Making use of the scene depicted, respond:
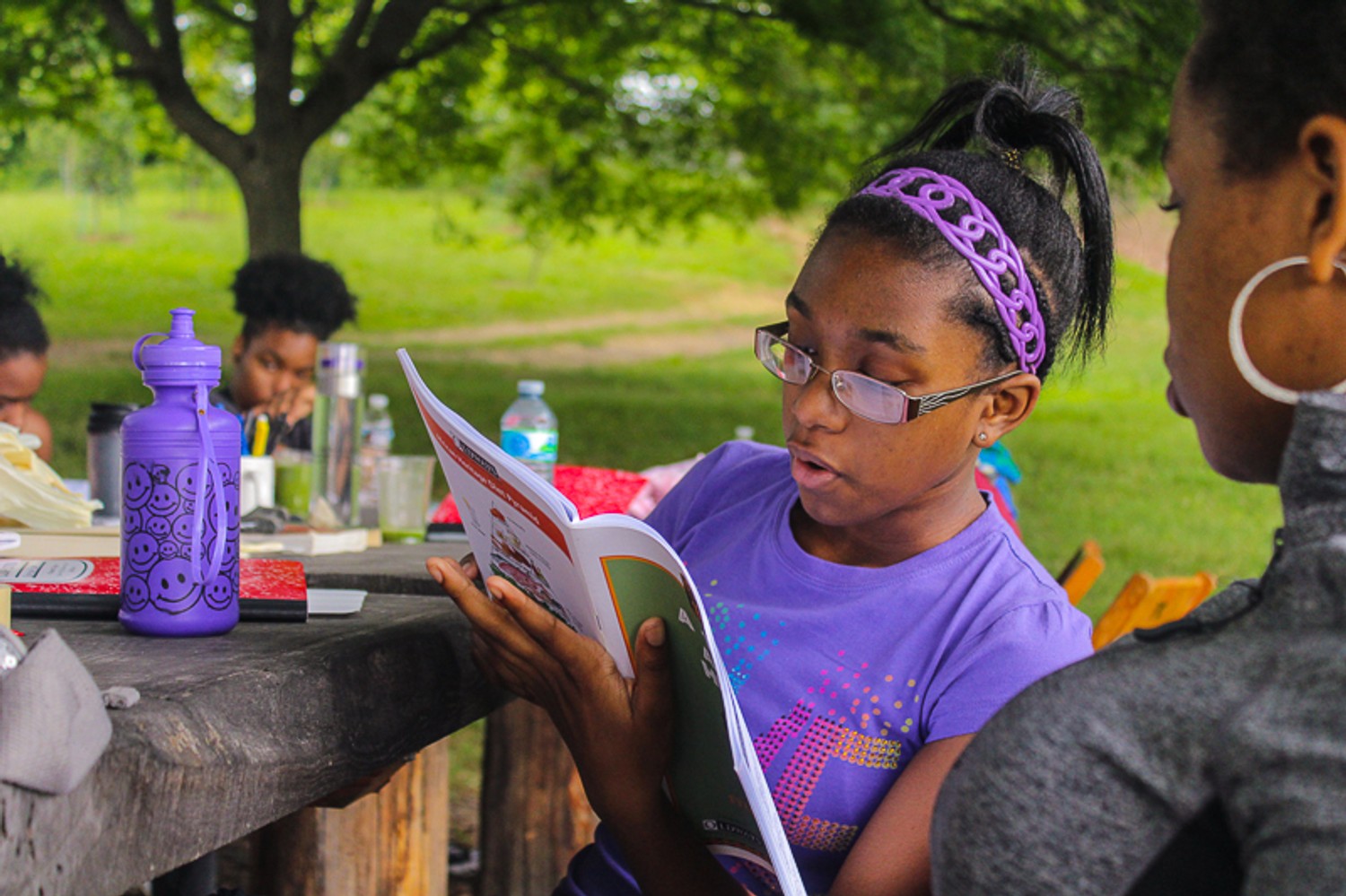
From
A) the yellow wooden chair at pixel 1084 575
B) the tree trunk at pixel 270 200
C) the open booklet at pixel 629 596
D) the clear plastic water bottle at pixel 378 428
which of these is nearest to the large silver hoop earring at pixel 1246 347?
the open booklet at pixel 629 596

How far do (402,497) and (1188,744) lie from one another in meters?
2.13

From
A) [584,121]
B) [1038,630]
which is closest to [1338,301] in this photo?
[1038,630]

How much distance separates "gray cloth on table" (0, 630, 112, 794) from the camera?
2.66 ft

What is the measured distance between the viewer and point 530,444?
Result: 2578mm

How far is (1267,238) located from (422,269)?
15265 mm

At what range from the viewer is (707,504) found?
1780mm

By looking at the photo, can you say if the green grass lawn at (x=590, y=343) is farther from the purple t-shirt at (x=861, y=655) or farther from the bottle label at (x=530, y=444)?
the purple t-shirt at (x=861, y=655)

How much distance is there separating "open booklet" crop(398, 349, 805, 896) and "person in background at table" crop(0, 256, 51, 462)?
2433 millimetres

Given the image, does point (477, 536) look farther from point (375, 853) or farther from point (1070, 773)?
point (375, 853)

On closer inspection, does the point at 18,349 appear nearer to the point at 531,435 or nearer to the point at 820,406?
the point at 531,435

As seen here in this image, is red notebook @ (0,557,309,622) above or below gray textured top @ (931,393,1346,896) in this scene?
below

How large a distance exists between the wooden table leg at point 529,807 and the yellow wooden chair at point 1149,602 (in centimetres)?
151

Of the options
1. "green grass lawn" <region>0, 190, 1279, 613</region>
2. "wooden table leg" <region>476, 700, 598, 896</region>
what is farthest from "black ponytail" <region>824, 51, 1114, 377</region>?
"green grass lawn" <region>0, 190, 1279, 613</region>

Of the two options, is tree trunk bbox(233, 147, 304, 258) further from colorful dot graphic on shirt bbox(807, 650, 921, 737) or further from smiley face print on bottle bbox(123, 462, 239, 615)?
colorful dot graphic on shirt bbox(807, 650, 921, 737)
